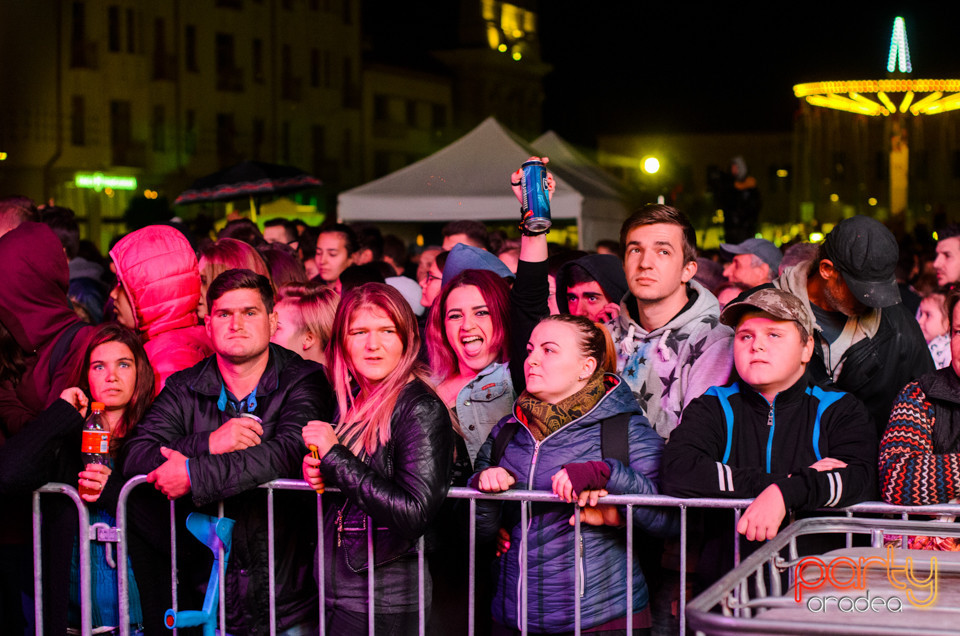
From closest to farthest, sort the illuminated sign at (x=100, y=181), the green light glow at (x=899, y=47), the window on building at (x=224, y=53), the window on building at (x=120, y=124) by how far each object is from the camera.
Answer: the green light glow at (x=899, y=47) < the illuminated sign at (x=100, y=181) < the window on building at (x=120, y=124) < the window on building at (x=224, y=53)

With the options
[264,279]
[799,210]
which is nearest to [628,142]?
[799,210]

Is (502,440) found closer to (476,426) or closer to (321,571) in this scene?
(476,426)

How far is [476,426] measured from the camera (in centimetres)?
453

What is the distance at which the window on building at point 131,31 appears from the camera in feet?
132

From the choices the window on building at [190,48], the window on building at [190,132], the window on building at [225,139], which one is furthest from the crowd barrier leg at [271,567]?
the window on building at [225,139]

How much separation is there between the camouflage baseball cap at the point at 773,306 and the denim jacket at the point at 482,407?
3.23ft

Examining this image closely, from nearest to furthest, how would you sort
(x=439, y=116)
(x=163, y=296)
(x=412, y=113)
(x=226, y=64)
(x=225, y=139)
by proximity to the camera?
(x=163, y=296), (x=225, y=139), (x=226, y=64), (x=412, y=113), (x=439, y=116)

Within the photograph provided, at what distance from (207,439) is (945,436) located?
8.67 feet

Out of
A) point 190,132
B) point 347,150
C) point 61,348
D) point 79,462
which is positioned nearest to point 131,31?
point 190,132

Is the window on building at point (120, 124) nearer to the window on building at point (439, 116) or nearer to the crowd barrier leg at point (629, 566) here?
the window on building at point (439, 116)

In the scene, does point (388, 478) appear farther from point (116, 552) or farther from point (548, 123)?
point (548, 123)

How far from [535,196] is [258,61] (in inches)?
1779

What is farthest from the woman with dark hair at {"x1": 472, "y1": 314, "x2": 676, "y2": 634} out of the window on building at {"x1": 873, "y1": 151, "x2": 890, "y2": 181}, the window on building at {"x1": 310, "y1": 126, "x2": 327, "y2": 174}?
the window on building at {"x1": 873, "y1": 151, "x2": 890, "y2": 181}

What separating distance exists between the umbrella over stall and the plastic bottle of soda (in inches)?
391
